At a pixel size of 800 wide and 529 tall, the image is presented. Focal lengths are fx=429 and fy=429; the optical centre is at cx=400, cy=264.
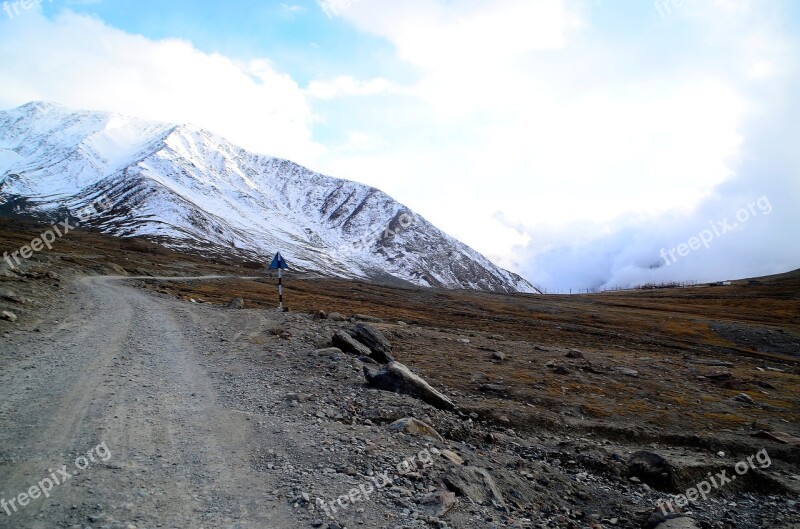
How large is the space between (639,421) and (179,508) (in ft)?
50.0

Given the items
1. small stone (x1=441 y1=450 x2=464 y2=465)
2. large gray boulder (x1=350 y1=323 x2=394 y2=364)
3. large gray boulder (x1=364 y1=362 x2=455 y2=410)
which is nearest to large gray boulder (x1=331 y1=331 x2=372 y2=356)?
large gray boulder (x1=350 y1=323 x2=394 y2=364)

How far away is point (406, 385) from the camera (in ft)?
46.3

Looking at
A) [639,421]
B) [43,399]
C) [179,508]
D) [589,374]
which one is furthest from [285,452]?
[589,374]

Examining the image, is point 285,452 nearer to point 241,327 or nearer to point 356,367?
point 356,367

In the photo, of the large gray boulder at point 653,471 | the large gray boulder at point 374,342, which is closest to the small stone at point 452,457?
the large gray boulder at point 653,471

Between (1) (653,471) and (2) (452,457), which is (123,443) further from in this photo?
(1) (653,471)

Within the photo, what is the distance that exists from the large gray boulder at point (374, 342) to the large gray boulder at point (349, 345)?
1.57 feet

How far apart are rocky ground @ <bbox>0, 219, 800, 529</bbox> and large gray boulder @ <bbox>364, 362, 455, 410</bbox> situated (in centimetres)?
5

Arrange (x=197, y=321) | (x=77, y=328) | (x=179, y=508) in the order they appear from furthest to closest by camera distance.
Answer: (x=197, y=321)
(x=77, y=328)
(x=179, y=508)

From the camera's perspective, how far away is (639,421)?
15688mm

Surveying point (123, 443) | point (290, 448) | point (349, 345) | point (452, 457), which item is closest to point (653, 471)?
point (452, 457)

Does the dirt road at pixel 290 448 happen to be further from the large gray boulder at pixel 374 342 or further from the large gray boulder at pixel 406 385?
the large gray boulder at pixel 374 342

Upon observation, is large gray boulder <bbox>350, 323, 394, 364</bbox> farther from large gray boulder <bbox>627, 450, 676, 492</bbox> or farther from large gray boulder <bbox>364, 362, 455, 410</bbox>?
large gray boulder <bbox>627, 450, 676, 492</bbox>

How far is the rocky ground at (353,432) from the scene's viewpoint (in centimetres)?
742
